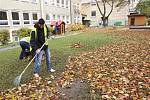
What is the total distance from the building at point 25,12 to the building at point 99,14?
19439mm

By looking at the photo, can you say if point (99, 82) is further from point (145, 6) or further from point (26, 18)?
point (26, 18)

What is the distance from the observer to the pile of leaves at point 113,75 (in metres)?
5.99

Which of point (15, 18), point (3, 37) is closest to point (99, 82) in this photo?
point (3, 37)

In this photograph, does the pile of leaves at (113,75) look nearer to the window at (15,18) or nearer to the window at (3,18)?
the window at (3,18)

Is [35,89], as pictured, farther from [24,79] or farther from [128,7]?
[128,7]

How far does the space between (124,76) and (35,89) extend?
269 centimetres

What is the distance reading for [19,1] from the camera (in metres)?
29.7

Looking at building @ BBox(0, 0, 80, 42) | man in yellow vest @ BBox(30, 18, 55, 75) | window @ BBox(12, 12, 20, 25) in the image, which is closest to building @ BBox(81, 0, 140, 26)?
building @ BBox(0, 0, 80, 42)

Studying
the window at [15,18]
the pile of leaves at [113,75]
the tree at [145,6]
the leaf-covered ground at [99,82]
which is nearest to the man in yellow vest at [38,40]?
the leaf-covered ground at [99,82]

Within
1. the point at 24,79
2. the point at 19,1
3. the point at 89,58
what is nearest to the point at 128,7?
the point at 19,1

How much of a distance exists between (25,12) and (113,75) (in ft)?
82.7

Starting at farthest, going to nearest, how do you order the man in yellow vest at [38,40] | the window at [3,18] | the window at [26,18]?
1. the window at [26,18]
2. the window at [3,18]
3. the man in yellow vest at [38,40]

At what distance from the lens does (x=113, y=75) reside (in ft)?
25.1

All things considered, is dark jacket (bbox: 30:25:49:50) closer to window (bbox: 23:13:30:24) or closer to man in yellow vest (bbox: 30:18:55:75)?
man in yellow vest (bbox: 30:18:55:75)
